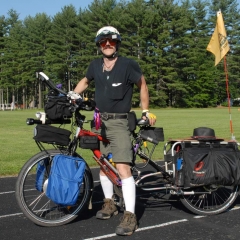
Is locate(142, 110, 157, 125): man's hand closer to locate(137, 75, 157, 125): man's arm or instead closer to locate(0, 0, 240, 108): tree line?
locate(137, 75, 157, 125): man's arm

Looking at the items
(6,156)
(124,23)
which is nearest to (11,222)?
(6,156)

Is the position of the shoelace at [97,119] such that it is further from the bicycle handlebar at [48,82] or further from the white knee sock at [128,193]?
the white knee sock at [128,193]

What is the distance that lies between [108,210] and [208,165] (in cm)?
129

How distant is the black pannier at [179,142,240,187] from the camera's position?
492 centimetres

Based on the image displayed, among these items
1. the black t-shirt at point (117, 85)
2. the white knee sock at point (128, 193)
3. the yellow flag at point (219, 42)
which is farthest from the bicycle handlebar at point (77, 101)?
the yellow flag at point (219, 42)

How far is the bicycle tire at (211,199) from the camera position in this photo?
17.0 ft

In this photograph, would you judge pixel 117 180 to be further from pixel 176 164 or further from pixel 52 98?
pixel 52 98

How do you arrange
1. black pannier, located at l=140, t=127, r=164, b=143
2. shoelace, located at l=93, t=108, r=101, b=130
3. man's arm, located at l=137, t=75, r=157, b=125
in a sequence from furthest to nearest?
black pannier, located at l=140, t=127, r=164, b=143 < man's arm, located at l=137, t=75, r=157, b=125 < shoelace, located at l=93, t=108, r=101, b=130

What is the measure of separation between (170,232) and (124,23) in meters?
73.0

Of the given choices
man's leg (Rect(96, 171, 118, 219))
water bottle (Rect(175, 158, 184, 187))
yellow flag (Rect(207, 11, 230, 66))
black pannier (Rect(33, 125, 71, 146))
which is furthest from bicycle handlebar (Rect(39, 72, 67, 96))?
yellow flag (Rect(207, 11, 230, 66))

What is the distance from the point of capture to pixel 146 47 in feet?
252

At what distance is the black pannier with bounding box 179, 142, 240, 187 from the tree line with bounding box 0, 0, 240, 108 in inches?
2511

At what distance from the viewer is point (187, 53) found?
76.8 m

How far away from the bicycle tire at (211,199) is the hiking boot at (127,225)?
0.83 m
